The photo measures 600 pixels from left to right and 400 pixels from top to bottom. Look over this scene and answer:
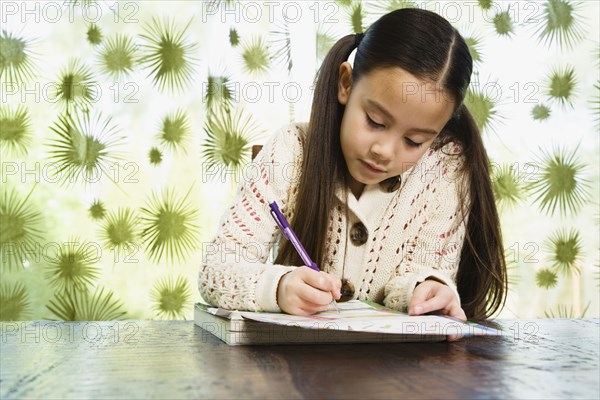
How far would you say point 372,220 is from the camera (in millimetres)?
1133

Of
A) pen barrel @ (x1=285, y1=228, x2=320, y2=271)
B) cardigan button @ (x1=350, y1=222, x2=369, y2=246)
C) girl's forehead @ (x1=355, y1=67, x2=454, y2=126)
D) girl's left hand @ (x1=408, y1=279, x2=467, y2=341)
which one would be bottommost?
girl's left hand @ (x1=408, y1=279, x2=467, y2=341)

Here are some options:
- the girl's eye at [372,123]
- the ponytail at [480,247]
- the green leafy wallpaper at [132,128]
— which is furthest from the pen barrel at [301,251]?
the green leafy wallpaper at [132,128]

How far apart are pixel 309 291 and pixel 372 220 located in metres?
0.42

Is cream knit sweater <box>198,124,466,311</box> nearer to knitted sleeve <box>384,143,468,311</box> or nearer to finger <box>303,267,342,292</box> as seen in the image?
knitted sleeve <box>384,143,468,311</box>

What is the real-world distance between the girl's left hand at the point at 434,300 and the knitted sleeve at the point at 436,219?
0.13 meters

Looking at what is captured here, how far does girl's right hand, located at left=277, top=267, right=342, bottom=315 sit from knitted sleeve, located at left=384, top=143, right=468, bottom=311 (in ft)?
0.87

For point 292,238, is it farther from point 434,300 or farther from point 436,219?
point 436,219

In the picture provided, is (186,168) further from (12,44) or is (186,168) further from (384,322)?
(384,322)

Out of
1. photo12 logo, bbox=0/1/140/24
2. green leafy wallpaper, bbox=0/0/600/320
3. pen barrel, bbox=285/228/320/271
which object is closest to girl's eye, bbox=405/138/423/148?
pen barrel, bbox=285/228/320/271

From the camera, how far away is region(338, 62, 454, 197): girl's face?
3.11ft

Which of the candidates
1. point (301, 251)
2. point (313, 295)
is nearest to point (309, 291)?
point (313, 295)

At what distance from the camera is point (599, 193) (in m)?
2.43

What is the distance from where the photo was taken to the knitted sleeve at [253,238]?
82 centimetres

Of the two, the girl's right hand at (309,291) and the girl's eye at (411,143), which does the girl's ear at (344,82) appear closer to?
the girl's eye at (411,143)
